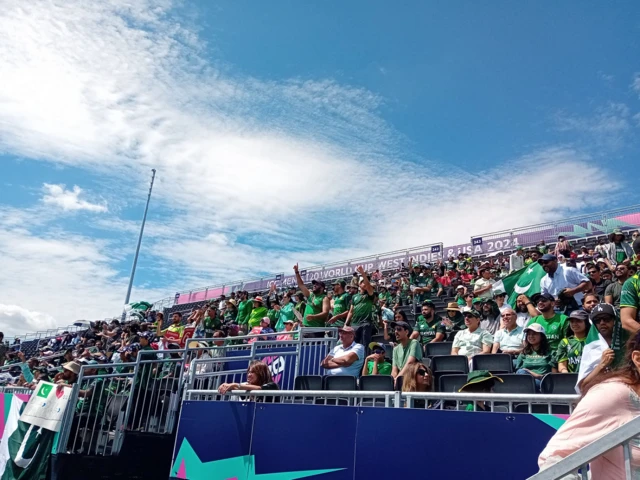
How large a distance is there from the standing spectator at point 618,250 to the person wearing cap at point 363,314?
666 cm

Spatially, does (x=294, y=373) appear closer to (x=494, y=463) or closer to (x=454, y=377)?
(x=454, y=377)

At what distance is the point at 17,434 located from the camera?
926 centimetres

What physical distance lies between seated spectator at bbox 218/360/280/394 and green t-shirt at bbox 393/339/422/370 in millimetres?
1659

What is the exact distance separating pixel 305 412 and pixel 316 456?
0.42m

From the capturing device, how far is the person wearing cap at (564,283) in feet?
24.0

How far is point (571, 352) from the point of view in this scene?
539 cm

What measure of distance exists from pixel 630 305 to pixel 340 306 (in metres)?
6.48

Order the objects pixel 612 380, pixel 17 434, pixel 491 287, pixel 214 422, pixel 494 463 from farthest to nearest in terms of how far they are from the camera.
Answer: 1. pixel 491 287
2. pixel 17 434
3. pixel 214 422
4. pixel 494 463
5. pixel 612 380

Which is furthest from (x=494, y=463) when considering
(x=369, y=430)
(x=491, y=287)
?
(x=491, y=287)

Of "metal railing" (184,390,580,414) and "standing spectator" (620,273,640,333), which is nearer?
"metal railing" (184,390,580,414)

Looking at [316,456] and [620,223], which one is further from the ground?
[620,223]

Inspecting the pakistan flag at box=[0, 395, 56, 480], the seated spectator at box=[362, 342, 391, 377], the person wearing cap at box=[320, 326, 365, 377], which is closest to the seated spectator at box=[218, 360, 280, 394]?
the person wearing cap at box=[320, 326, 365, 377]

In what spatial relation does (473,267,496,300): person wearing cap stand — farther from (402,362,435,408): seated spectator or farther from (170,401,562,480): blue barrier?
(170,401,562,480): blue barrier

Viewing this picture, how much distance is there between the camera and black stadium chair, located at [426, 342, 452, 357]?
7.64 meters
